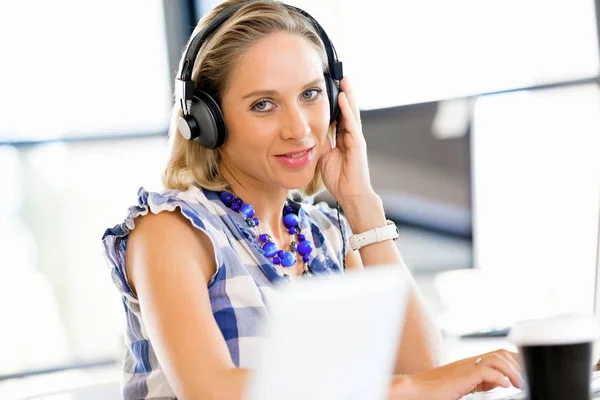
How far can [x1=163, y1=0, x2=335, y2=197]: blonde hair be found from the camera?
1695 millimetres

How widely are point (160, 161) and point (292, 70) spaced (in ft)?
8.05

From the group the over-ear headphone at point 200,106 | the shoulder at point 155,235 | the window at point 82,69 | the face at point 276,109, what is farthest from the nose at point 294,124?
the window at point 82,69

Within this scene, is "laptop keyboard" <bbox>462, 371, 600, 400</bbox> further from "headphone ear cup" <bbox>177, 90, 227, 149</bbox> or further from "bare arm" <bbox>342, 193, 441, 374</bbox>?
"headphone ear cup" <bbox>177, 90, 227, 149</bbox>

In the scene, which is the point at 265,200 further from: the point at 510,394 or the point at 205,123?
the point at 510,394

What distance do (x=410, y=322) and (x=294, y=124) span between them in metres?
0.47

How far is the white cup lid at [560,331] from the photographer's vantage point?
2.89 feet

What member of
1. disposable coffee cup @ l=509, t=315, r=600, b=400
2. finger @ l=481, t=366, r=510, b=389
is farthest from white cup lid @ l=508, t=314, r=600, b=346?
finger @ l=481, t=366, r=510, b=389

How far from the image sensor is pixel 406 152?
3.73m

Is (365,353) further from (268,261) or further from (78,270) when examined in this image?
(78,270)

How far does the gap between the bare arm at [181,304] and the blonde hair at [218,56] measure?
9.5 inches

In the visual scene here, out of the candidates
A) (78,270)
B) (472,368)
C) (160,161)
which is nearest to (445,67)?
(160,161)

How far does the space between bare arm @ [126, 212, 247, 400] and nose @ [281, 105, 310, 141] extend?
264 mm

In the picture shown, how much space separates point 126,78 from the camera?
3992mm

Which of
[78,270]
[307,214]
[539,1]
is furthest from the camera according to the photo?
[78,270]
